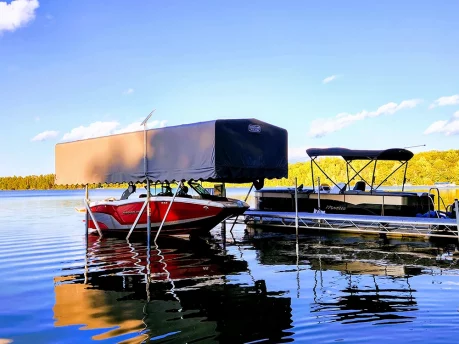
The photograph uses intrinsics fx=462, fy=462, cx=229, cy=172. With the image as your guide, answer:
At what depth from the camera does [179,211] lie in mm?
16531

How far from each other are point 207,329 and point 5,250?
12438 mm

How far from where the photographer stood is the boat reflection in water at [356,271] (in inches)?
292

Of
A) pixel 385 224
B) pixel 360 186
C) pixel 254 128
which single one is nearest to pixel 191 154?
pixel 254 128

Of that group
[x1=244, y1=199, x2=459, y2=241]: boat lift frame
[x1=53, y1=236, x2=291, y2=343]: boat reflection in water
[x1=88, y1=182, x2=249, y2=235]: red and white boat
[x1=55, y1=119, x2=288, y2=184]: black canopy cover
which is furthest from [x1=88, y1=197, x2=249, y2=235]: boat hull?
[x1=53, y1=236, x2=291, y2=343]: boat reflection in water

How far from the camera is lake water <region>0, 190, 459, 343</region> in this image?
21.4 ft

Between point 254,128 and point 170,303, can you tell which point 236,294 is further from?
point 254,128

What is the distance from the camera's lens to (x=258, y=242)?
1694 cm

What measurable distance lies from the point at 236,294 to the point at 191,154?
6802mm

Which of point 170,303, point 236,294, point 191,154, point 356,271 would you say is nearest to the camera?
point 170,303

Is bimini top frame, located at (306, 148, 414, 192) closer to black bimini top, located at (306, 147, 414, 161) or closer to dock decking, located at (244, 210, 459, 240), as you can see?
black bimini top, located at (306, 147, 414, 161)

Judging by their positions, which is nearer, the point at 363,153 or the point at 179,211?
the point at 179,211

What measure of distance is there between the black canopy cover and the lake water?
257 centimetres

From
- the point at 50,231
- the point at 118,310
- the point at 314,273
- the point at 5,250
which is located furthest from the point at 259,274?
the point at 50,231

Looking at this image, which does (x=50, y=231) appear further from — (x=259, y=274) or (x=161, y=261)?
(x=259, y=274)
